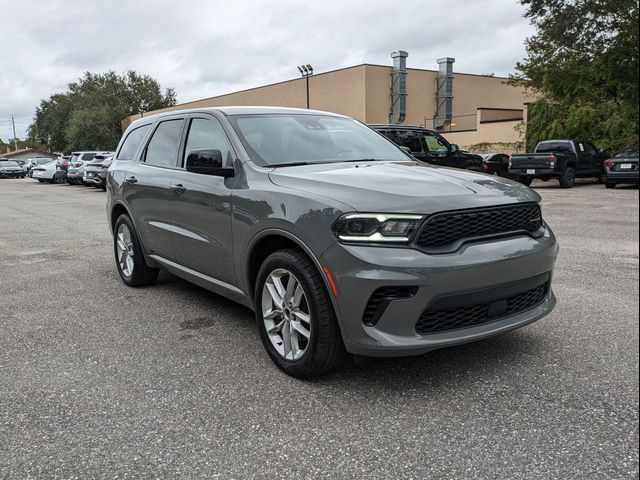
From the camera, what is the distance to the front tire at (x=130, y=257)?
5.72m

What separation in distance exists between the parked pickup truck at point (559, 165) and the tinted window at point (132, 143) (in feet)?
47.0

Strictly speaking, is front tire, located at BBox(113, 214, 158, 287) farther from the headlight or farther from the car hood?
the headlight

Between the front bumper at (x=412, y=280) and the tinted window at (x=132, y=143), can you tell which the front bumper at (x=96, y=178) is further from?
the front bumper at (x=412, y=280)

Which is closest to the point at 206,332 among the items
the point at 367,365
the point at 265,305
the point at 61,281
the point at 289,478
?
the point at 265,305

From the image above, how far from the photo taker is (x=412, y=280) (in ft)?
9.33

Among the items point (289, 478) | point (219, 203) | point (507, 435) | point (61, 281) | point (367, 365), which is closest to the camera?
point (289, 478)

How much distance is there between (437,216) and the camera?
2930mm

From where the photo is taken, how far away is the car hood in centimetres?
299

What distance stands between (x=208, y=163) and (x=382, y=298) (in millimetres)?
1826

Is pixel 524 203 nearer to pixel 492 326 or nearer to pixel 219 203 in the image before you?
pixel 492 326

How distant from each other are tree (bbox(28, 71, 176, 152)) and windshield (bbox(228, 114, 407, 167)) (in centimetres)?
6477

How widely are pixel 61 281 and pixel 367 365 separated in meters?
4.25

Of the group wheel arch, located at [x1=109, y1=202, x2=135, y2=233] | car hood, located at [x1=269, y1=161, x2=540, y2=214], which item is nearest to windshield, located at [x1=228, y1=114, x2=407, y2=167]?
car hood, located at [x1=269, y1=161, x2=540, y2=214]

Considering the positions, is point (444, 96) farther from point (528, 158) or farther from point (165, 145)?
point (165, 145)
